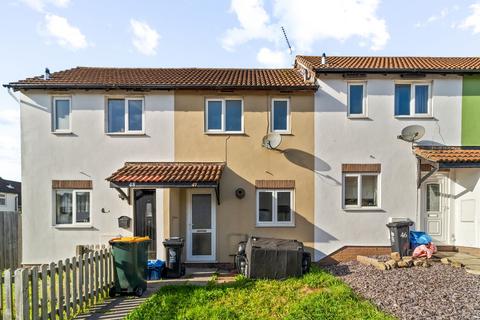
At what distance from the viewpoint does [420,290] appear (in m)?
7.11

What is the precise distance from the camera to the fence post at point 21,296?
5.15 m

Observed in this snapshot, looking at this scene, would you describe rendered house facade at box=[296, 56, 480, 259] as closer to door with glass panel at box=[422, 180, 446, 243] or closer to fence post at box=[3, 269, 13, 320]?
door with glass panel at box=[422, 180, 446, 243]

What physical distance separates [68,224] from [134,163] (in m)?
3.12

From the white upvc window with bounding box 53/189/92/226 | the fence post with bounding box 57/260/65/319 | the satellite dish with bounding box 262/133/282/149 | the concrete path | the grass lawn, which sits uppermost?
the satellite dish with bounding box 262/133/282/149

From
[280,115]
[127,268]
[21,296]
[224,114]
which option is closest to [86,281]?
[127,268]

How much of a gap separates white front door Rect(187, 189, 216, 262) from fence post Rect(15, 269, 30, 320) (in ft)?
18.8

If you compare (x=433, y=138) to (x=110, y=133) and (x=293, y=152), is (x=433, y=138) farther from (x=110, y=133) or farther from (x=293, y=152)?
(x=110, y=133)

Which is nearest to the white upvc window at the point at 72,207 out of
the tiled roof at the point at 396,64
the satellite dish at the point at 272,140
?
the satellite dish at the point at 272,140

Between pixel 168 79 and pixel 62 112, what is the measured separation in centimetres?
393

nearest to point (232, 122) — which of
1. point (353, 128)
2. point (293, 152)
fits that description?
point (293, 152)

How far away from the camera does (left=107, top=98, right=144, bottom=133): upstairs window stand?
10.9m

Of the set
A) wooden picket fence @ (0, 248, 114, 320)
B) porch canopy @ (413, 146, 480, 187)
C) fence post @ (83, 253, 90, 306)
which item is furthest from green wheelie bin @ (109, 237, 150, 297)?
porch canopy @ (413, 146, 480, 187)

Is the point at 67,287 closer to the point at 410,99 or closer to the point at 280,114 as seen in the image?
the point at 280,114

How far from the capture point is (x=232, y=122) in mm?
11039
